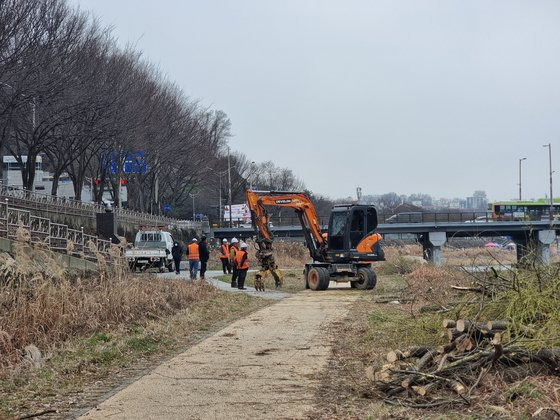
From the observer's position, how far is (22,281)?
14.8 m

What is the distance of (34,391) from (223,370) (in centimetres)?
267

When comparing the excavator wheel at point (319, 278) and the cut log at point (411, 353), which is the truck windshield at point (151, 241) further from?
the cut log at point (411, 353)

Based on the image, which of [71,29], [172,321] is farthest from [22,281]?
[71,29]

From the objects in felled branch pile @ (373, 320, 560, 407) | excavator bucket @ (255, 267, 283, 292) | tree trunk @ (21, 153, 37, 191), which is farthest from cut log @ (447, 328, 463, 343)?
tree trunk @ (21, 153, 37, 191)

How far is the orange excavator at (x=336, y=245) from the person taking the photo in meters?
30.1

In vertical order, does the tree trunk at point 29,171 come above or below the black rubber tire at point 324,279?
above

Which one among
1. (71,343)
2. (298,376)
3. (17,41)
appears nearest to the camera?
(298,376)

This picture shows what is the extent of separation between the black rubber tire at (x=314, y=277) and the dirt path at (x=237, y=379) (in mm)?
12317

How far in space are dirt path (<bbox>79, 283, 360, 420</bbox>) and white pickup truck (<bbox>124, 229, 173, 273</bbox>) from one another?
81.5ft

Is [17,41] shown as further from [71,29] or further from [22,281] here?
[22,281]

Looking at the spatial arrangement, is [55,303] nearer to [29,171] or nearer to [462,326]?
[462,326]

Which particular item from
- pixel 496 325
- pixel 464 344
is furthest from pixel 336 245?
pixel 464 344

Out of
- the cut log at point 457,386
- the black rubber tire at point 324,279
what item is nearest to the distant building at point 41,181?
the black rubber tire at point 324,279

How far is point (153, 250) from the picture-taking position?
1694 inches
